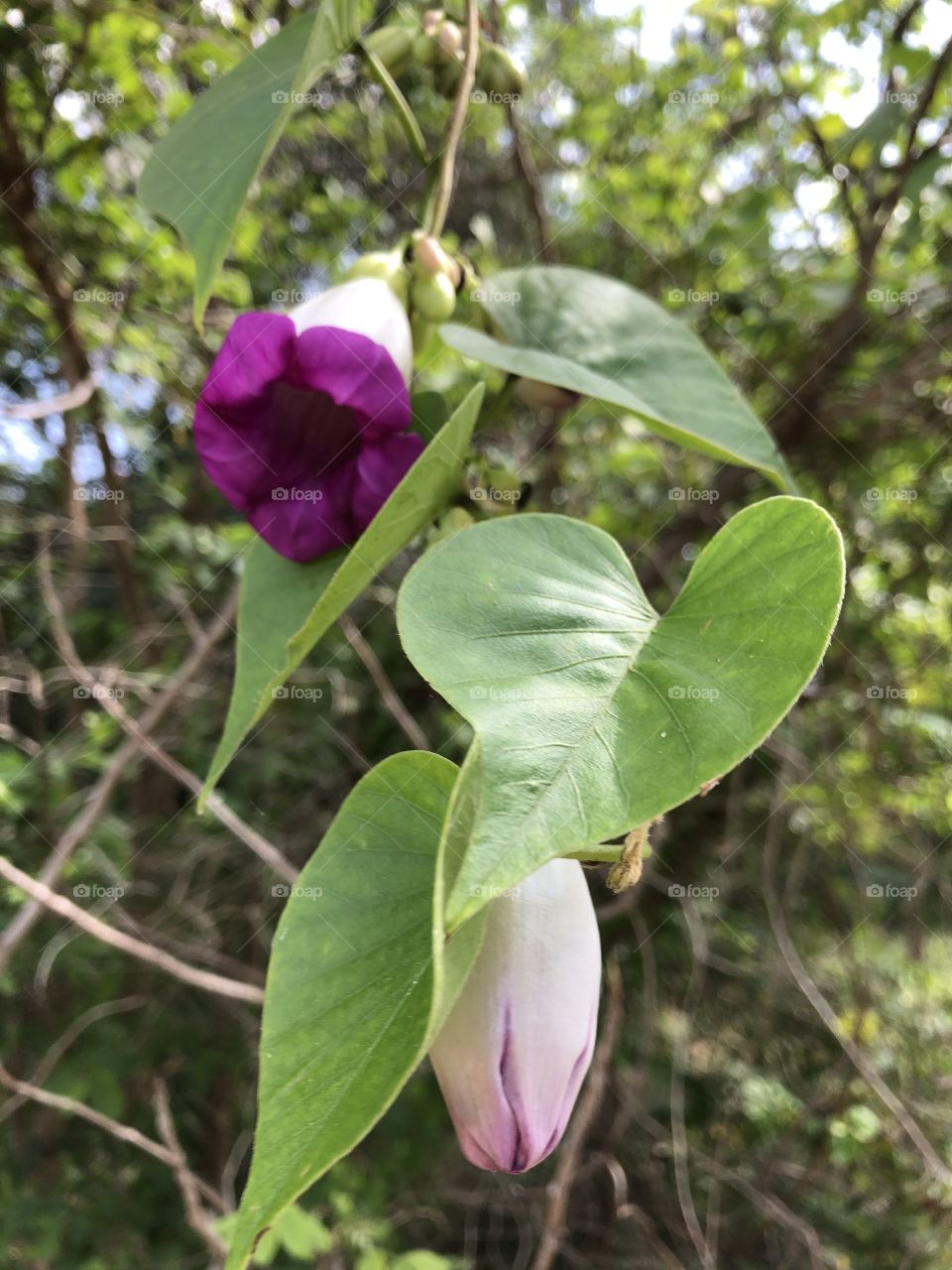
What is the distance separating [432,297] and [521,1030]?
1.05ft

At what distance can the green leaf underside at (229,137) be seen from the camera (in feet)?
1.18

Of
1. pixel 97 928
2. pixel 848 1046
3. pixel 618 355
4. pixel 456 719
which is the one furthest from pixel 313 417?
pixel 848 1046

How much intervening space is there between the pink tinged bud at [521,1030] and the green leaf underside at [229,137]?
11.0 inches

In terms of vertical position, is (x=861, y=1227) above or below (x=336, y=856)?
below

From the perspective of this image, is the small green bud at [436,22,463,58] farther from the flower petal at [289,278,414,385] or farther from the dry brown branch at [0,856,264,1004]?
the dry brown branch at [0,856,264,1004]

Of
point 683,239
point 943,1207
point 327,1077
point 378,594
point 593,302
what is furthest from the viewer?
point 683,239

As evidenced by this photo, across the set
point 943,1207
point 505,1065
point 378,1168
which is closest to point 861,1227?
point 943,1207

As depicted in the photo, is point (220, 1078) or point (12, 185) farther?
point (220, 1078)

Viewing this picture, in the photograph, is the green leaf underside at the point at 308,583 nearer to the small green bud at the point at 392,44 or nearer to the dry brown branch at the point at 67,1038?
the small green bud at the point at 392,44

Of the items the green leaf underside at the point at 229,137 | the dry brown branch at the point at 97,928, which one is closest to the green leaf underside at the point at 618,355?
the green leaf underside at the point at 229,137

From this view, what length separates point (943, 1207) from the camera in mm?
1291

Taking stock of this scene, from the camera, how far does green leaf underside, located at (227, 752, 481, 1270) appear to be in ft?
0.73

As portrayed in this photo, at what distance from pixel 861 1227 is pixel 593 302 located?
1.67 m

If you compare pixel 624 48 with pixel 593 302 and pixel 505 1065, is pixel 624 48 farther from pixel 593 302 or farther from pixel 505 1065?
pixel 505 1065
